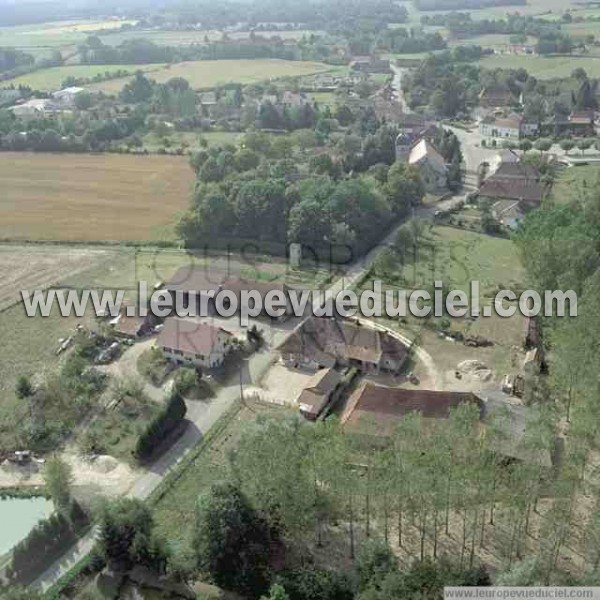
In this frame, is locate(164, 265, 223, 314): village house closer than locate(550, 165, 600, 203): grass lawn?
Yes

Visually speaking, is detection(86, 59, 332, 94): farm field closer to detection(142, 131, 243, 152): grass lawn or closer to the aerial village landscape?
the aerial village landscape

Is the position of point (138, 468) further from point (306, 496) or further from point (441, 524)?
point (441, 524)

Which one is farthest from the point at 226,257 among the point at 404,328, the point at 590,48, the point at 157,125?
the point at 590,48

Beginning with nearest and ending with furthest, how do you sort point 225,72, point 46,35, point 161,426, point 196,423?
1. point 161,426
2. point 196,423
3. point 225,72
4. point 46,35

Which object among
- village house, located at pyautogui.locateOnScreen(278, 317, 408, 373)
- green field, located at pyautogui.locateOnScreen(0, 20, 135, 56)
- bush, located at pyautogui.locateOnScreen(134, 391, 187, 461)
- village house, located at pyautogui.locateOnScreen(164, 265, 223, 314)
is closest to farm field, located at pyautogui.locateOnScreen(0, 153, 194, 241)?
village house, located at pyautogui.locateOnScreen(164, 265, 223, 314)

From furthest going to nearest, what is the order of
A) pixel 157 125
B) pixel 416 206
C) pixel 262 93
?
pixel 262 93 → pixel 157 125 → pixel 416 206

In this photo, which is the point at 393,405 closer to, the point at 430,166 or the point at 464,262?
the point at 464,262

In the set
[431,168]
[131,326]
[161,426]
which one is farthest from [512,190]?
[161,426]
